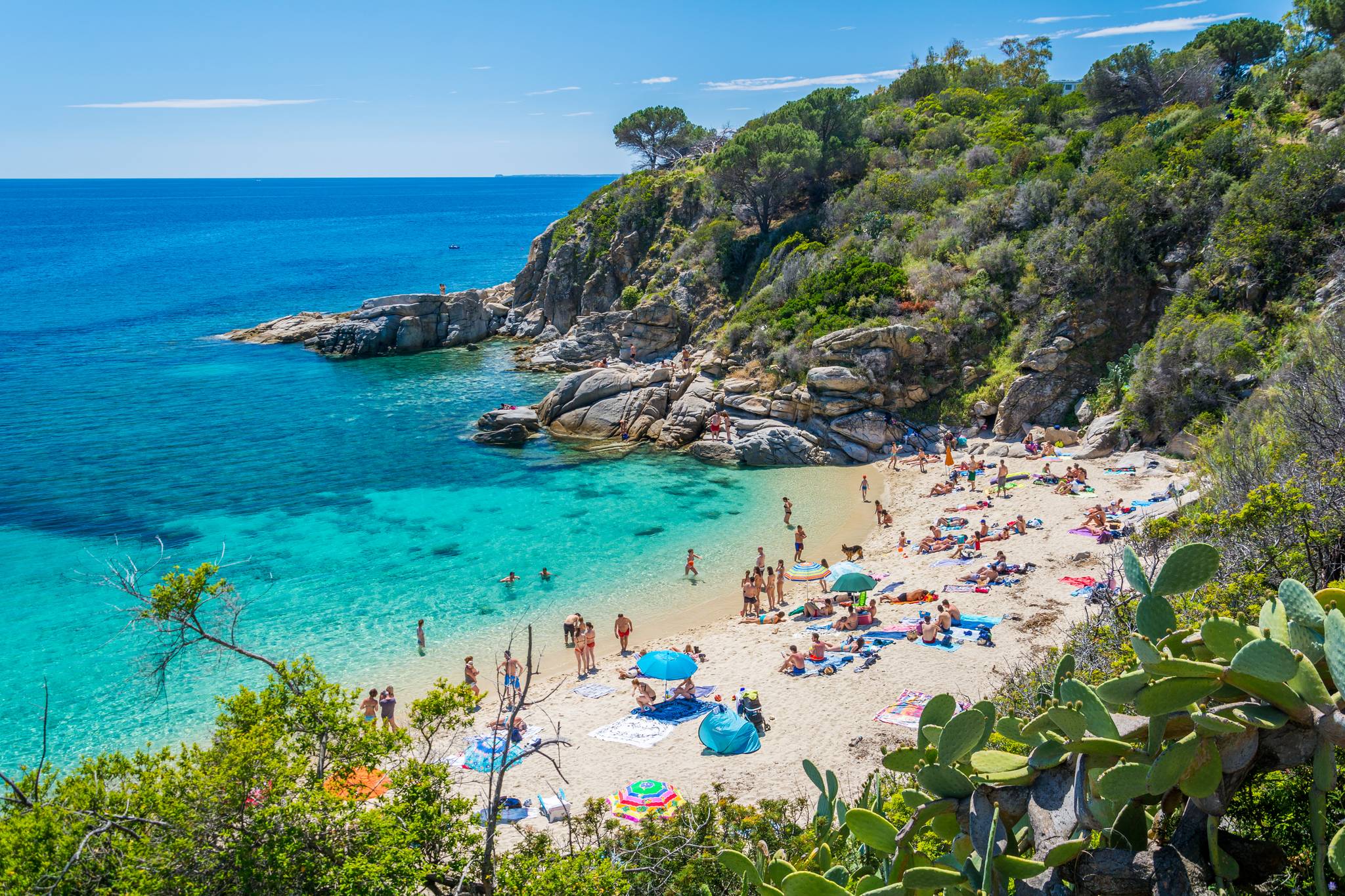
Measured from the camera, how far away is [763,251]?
44.0m

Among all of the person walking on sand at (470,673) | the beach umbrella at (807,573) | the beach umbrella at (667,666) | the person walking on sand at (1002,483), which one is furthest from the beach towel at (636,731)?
the person walking on sand at (1002,483)

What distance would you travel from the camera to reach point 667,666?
1656cm

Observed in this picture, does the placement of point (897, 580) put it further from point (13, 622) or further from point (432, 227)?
point (432, 227)

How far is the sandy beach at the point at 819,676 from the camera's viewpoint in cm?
1353

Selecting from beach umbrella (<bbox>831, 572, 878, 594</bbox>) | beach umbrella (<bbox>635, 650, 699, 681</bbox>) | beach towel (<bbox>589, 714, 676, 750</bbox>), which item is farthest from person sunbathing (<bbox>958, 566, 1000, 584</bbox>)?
beach towel (<bbox>589, 714, 676, 750</bbox>)

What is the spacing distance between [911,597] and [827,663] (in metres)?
4.16

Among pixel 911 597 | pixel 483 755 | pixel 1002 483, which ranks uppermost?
pixel 1002 483

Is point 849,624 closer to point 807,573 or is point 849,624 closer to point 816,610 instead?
point 816,610

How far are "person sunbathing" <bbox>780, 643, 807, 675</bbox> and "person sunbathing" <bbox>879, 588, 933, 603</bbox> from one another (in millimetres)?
4177

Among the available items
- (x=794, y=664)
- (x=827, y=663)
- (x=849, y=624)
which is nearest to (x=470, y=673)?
(x=794, y=664)

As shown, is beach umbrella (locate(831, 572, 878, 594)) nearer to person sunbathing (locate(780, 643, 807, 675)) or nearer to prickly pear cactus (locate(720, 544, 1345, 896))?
person sunbathing (locate(780, 643, 807, 675))

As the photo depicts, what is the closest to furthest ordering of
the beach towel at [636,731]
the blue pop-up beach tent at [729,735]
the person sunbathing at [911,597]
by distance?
1. the blue pop-up beach tent at [729,735]
2. the beach towel at [636,731]
3. the person sunbathing at [911,597]

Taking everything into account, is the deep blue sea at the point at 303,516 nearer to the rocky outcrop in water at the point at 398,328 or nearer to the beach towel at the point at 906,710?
the rocky outcrop in water at the point at 398,328

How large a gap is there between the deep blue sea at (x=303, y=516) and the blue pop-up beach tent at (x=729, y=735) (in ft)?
22.8
